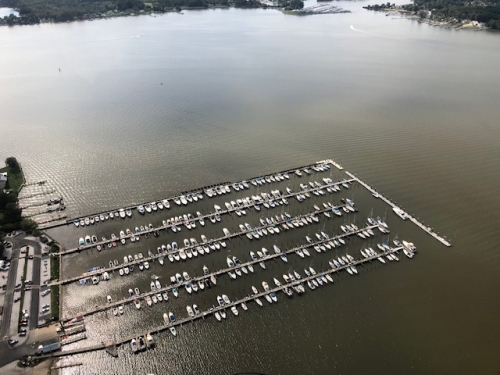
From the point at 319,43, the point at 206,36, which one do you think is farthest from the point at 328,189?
the point at 206,36

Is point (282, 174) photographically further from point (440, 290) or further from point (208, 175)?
point (440, 290)

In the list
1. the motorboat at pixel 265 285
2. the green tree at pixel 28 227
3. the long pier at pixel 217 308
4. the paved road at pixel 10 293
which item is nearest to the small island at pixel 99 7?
the green tree at pixel 28 227

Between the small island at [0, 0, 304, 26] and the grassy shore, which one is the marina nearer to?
the grassy shore

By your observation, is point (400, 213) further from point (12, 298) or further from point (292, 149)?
point (12, 298)

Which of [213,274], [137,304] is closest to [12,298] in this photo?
[137,304]

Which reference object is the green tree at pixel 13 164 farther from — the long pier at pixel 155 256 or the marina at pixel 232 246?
the long pier at pixel 155 256

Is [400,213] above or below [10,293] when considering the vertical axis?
above
